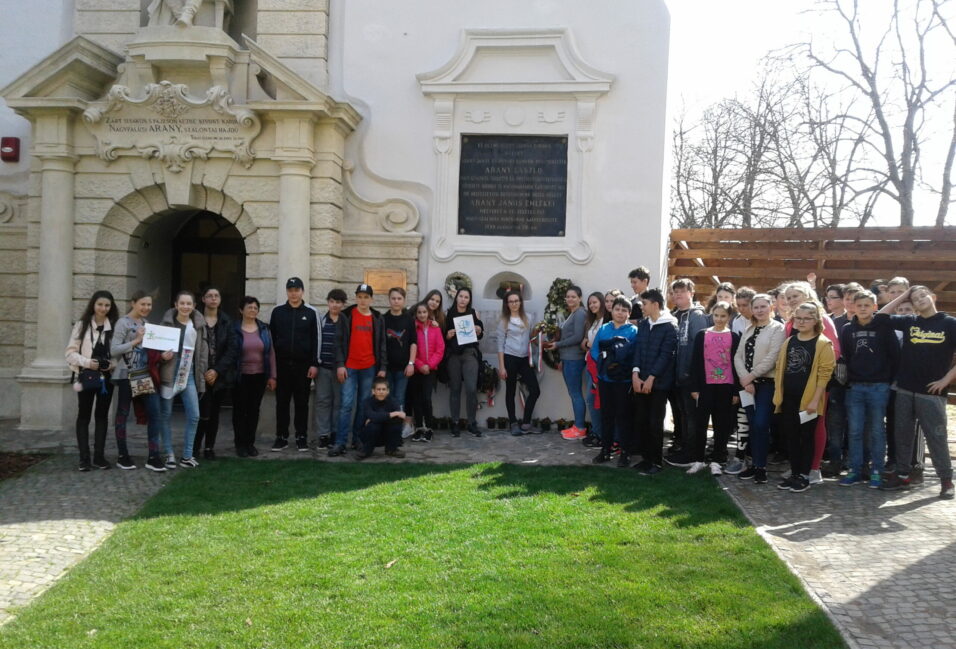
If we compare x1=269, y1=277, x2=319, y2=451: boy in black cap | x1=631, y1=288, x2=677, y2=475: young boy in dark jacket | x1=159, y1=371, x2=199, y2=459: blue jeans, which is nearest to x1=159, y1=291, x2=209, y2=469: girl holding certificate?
x1=159, y1=371, x2=199, y2=459: blue jeans

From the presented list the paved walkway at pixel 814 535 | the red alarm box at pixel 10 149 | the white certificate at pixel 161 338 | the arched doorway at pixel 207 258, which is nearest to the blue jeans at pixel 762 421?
the paved walkway at pixel 814 535

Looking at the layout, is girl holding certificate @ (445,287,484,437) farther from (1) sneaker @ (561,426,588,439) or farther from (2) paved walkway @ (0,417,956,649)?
(2) paved walkway @ (0,417,956,649)

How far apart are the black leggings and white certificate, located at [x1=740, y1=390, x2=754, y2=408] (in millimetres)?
2837

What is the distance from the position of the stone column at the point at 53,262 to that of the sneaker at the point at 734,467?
25.0 feet

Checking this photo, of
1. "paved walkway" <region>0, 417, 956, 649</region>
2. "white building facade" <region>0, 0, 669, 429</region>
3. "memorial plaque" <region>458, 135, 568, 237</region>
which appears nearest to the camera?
"paved walkway" <region>0, 417, 956, 649</region>

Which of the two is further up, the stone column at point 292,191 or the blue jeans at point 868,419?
the stone column at point 292,191

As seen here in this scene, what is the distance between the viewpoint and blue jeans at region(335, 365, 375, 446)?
8695 millimetres

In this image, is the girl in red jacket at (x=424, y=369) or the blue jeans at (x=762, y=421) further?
the girl in red jacket at (x=424, y=369)

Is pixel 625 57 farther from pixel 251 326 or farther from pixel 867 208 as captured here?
pixel 867 208

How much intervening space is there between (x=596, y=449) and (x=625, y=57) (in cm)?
491

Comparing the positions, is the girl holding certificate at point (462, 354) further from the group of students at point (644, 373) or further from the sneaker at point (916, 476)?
the sneaker at point (916, 476)

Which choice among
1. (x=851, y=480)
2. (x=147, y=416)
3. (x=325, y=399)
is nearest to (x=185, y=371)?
(x=147, y=416)

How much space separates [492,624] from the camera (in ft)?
13.8

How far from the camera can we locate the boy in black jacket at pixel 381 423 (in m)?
8.36
